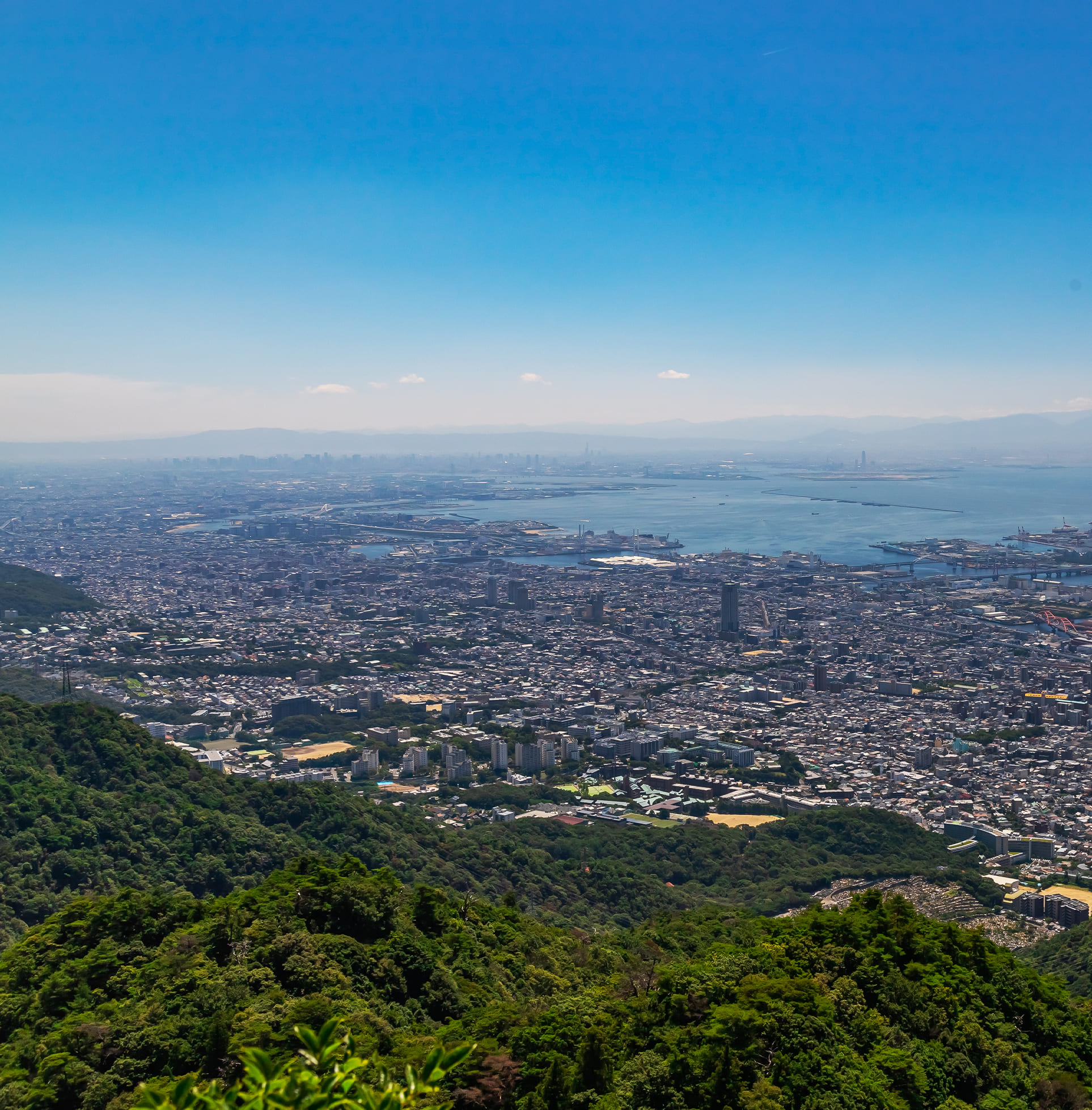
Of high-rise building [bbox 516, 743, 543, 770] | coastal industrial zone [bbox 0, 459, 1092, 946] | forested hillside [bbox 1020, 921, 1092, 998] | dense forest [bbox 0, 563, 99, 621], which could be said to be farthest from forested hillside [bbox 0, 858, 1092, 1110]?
dense forest [bbox 0, 563, 99, 621]

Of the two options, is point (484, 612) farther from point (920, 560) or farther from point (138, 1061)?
point (138, 1061)

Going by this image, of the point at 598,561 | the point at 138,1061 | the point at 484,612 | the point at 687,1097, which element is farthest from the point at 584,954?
the point at 598,561

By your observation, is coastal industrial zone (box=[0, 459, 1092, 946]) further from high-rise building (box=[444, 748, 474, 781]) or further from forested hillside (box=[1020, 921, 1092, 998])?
forested hillside (box=[1020, 921, 1092, 998])

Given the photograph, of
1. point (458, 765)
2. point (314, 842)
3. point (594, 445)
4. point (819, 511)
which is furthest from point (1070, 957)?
point (594, 445)

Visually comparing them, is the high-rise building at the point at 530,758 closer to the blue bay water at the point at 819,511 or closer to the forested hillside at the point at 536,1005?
the forested hillside at the point at 536,1005

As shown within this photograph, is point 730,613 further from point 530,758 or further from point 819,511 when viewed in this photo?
point 819,511

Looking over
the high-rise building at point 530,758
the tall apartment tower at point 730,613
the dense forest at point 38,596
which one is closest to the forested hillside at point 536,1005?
the high-rise building at point 530,758

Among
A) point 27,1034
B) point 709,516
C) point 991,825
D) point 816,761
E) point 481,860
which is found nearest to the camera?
point 27,1034
